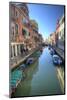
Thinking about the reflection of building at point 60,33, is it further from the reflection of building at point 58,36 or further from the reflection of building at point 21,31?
the reflection of building at point 21,31

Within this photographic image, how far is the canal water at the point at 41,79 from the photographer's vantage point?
6.65 ft

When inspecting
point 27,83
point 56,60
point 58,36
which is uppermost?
point 58,36

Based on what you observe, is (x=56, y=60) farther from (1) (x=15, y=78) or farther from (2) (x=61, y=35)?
(1) (x=15, y=78)

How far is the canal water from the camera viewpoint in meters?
2.03

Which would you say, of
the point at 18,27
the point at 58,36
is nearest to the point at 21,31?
the point at 18,27

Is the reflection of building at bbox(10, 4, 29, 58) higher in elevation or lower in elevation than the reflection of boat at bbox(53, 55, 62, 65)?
higher

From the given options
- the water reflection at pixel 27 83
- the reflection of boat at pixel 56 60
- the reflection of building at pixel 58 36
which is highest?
the reflection of building at pixel 58 36

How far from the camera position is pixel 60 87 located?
212cm

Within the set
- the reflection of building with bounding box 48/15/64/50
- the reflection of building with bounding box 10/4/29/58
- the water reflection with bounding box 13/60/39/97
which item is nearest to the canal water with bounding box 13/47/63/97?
the water reflection with bounding box 13/60/39/97

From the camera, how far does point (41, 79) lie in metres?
2.08

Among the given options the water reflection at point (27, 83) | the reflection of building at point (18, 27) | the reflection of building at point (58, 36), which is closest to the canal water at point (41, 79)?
the water reflection at point (27, 83)

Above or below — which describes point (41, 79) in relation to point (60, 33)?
below

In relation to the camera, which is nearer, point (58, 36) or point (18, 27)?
point (18, 27)

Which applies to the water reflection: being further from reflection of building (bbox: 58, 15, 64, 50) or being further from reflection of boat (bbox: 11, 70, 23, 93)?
reflection of building (bbox: 58, 15, 64, 50)
